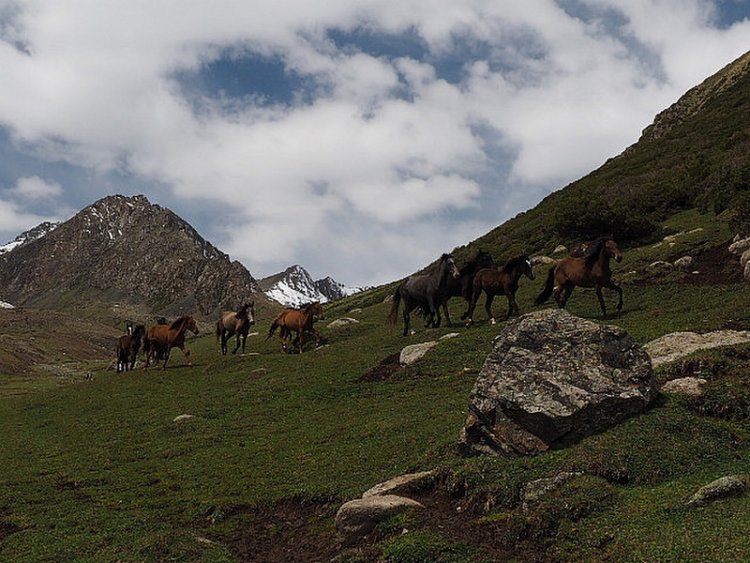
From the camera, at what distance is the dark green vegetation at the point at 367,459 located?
10.7 m

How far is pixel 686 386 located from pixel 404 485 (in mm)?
7379

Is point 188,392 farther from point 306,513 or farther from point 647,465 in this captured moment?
point 647,465

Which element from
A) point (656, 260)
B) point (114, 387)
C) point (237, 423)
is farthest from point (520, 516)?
point (114, 387)

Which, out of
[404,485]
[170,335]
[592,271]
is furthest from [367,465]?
[170,335]

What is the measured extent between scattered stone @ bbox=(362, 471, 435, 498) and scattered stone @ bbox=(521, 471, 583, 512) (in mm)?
2663

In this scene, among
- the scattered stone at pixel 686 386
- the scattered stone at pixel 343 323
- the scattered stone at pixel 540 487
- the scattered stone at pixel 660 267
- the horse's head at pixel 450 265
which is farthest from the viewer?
the scattered stone at pixel 343 323

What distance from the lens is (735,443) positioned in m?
12.5

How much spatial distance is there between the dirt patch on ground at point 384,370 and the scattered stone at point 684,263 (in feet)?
57.2

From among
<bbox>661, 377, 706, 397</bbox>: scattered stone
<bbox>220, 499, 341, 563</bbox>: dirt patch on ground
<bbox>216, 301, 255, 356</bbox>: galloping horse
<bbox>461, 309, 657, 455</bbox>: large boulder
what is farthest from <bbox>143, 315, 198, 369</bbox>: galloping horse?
<bbox>661, 377, 706, 397</bbox>: scattered stone

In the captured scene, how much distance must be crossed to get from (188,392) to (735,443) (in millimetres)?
28496

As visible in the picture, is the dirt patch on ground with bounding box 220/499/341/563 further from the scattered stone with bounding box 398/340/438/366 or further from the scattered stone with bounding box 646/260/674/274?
the scattered stone with bounding box 646/260/674/274

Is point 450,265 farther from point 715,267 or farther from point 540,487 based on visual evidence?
point 540,487

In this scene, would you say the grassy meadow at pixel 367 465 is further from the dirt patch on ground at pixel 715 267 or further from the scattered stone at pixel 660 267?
the scattered stone at pixel 660 267

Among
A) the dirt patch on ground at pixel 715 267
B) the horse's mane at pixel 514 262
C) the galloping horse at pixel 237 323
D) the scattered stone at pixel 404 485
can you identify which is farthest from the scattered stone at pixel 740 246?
the galloping horse at pixel 237 323
